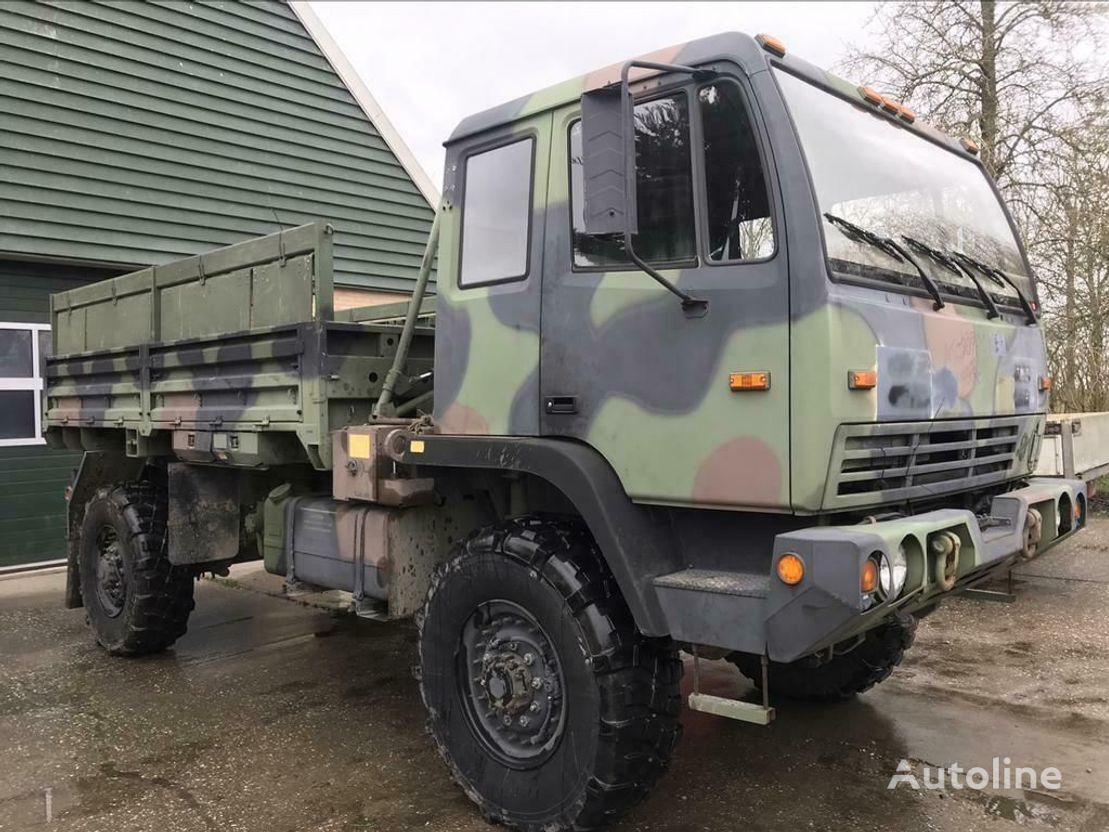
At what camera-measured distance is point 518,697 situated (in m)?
3.22

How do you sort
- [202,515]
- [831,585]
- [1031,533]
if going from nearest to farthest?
[831,585] < [1031,533] < [202,515]

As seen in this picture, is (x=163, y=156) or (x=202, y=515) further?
(x=163, y=156)

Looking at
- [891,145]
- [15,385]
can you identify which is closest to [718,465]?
[891,145]

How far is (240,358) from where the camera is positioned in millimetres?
4379

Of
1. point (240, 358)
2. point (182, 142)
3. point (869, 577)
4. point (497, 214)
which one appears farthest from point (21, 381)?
point (869, 577)

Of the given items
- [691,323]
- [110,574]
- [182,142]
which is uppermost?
[182,142]

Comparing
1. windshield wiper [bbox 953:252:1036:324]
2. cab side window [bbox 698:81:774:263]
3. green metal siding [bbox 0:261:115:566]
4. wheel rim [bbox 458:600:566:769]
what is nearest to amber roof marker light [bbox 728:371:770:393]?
cab side window [bbox 698:81:774:263]

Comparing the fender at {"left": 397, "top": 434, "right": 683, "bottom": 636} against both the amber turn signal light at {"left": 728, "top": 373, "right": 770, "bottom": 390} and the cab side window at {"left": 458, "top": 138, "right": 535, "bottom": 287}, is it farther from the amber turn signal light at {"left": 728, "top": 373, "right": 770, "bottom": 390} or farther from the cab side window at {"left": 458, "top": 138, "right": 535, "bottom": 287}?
the cab side window at {"left": 458, "top": 138, "right": 535, "bottom": 287}

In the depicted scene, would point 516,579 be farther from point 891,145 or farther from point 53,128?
point 53,128

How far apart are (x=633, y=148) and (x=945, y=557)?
1592mm

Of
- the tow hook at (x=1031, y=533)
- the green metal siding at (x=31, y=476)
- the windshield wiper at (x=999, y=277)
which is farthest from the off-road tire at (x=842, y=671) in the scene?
the green metal siding at (x=31, y=476)

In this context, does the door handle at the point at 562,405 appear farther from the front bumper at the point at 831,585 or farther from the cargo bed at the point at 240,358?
the cargo bed at the point at 240,358

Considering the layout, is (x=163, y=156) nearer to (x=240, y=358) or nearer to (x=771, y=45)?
(x=240, y=358)

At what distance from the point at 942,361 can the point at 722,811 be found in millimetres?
1902
